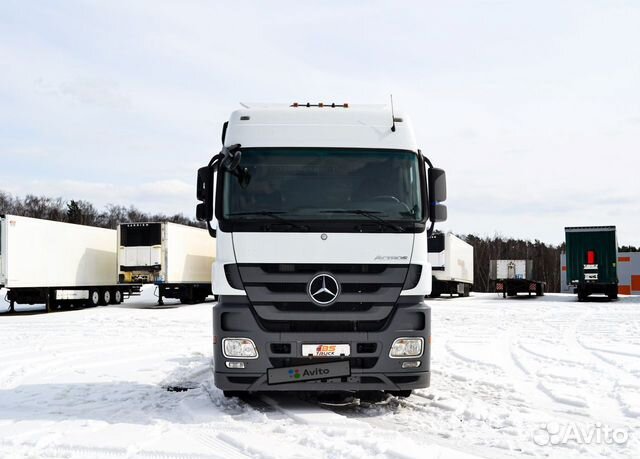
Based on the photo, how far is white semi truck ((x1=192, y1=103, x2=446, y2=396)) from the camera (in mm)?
6398

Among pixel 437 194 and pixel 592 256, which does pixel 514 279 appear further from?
pixel 437 194

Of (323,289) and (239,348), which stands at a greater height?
(323,289)

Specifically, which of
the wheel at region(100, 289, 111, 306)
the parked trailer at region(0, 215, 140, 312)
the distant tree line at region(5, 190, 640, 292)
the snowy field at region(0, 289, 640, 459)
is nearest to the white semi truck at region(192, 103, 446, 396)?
the snowy field at region(0, 289, 640, 459)

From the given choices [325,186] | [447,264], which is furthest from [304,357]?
[447,264]

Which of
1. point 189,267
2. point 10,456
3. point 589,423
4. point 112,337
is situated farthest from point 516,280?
point 10,456

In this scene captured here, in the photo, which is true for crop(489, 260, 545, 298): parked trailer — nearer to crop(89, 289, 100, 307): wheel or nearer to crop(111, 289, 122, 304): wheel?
crop(111, 289, 122, 304): wheel

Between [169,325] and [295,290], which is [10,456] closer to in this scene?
[295,290]

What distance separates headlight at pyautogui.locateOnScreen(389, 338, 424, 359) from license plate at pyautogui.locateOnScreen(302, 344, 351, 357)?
17.6 inches

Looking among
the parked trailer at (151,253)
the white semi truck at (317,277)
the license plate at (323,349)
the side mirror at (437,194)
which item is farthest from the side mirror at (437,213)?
the parked trailer at (151,253)

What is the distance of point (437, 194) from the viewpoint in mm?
7047

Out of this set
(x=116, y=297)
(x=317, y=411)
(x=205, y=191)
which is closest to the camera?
(x=317, y=411)

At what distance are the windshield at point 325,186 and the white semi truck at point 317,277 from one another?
0.01 m

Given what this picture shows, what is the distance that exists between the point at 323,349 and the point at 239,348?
2.63 ft

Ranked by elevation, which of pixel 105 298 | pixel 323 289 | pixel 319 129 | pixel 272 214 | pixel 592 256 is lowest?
pixel 105 298
